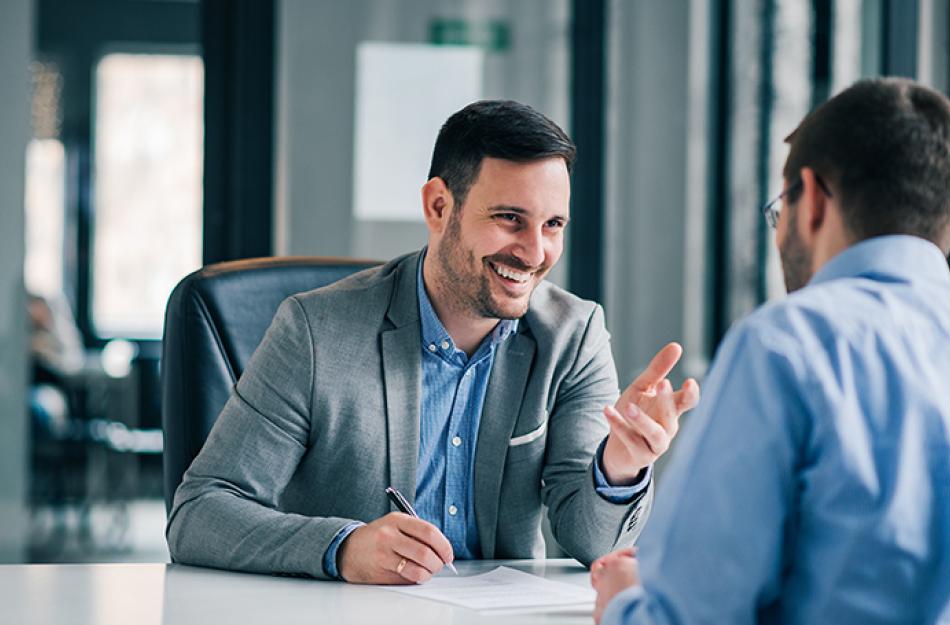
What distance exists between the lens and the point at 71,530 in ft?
15.0

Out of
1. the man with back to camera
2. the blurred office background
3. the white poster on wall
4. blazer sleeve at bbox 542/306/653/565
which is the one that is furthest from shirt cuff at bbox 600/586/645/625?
the white poster on wall

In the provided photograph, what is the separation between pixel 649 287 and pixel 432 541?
116 inches

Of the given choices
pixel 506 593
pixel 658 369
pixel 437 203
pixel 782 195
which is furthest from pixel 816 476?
pixel 437 203

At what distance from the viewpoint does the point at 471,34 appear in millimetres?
3938

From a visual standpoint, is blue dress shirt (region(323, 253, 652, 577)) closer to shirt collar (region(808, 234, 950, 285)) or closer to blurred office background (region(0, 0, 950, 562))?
shirt collar (region(808, 234, 950, 285))

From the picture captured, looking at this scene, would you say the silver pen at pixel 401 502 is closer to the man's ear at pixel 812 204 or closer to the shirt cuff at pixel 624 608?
the shirt cuff at pixel 624 608

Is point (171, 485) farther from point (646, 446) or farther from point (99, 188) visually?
point (99, 188)

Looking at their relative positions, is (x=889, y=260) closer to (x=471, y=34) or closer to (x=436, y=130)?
(x=436, y=130)

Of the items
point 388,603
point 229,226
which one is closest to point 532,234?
point 388,603

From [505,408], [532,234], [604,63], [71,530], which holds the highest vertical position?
[604,63]

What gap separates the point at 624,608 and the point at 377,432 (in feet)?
2.71

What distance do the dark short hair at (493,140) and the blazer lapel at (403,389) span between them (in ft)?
0.67

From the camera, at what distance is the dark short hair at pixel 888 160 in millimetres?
944

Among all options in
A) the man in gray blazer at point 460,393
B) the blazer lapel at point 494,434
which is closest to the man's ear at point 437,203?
the man in gray blazer at point 460,393
